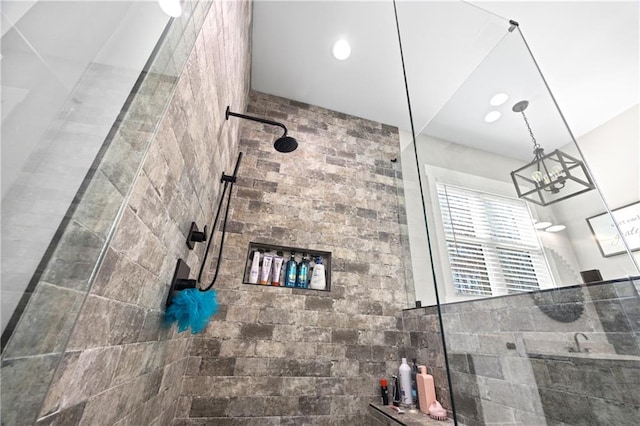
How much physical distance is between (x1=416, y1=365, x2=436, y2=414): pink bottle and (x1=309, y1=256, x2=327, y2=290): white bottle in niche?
0.89 m

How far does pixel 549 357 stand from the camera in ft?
3.68

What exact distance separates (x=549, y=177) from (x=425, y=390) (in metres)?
1.56

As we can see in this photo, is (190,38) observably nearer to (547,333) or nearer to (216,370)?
(216,370)

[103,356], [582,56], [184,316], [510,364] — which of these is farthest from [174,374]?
[582,56]

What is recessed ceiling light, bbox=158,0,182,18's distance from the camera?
61cm

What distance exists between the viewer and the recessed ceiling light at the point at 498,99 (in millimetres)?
1708

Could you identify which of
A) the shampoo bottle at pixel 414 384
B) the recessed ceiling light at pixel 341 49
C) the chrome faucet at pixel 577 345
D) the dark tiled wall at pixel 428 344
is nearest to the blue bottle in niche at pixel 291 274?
the dark tiled wall at pixel 428 344

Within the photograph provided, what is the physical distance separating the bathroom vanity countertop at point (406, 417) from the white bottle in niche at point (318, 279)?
2.82ft

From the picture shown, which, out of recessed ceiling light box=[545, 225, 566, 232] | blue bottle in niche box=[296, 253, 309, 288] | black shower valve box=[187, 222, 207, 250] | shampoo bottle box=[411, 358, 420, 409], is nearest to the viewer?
black shower valve box=[187, 222, 207, 250]

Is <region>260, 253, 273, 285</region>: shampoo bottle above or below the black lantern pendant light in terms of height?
below

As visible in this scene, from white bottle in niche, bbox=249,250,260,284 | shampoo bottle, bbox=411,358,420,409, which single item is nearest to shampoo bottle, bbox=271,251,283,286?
white bottle in niche, bbox=249,250,260,284

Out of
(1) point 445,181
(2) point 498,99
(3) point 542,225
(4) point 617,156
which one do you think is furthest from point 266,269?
(4) point 617,156

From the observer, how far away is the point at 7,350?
0.31 metres

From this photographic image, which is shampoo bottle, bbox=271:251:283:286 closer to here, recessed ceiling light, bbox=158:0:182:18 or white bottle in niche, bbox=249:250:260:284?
white bottle in niche, bbox=249:250:260:284
